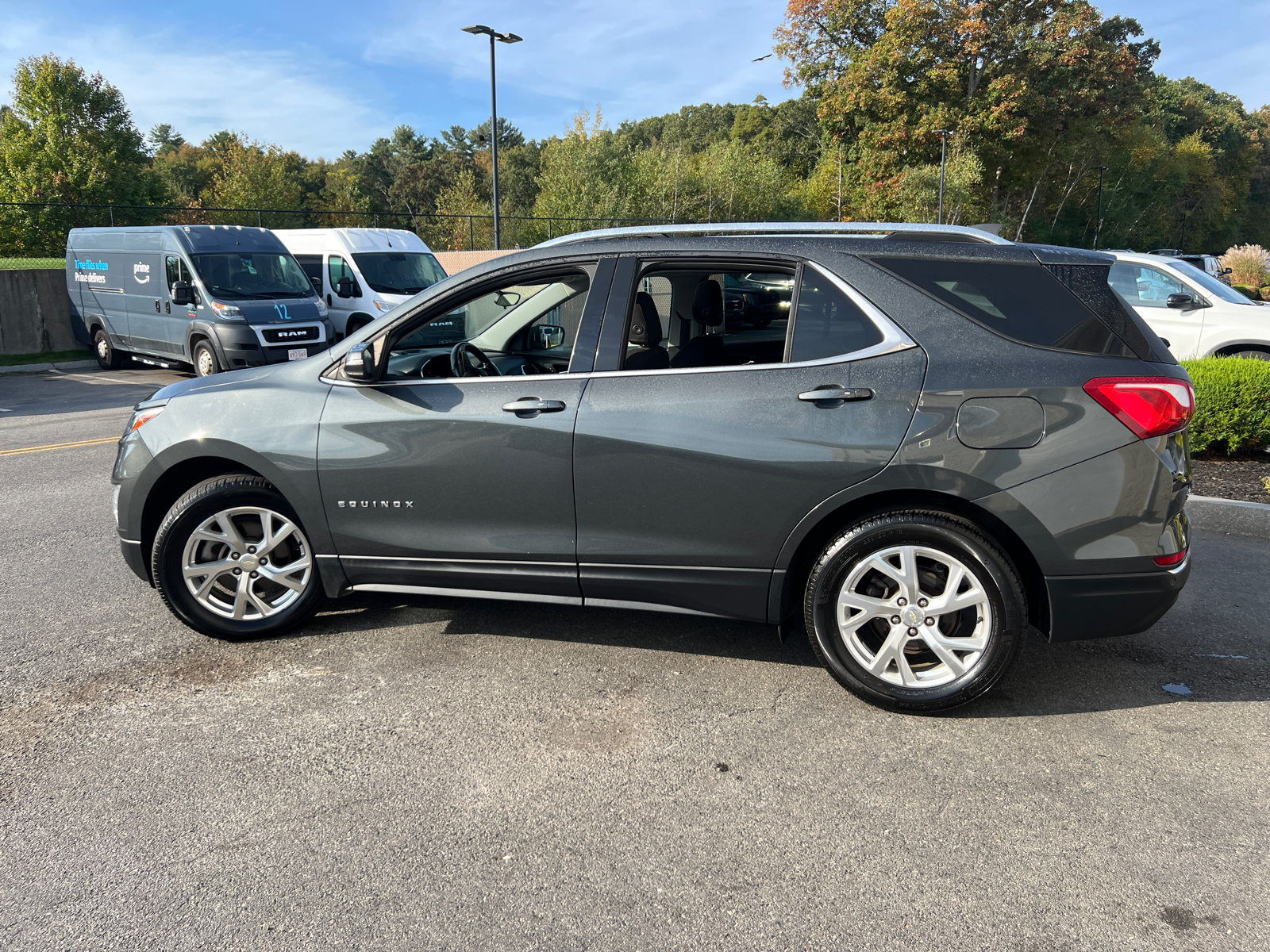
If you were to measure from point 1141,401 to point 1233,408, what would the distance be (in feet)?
17.7

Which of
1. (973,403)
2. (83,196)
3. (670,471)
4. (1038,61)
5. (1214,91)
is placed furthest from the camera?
(1214,91)

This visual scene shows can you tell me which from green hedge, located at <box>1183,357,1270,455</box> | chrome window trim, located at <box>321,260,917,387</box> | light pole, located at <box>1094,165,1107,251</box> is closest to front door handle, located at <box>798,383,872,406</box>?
chrome window trim, located at <box>321,260,917,387</box>

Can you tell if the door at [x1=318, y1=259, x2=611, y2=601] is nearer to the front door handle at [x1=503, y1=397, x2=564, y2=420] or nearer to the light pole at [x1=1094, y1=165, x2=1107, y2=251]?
the front door handle at [x1=503, y1=397, x2=564, y2=420]

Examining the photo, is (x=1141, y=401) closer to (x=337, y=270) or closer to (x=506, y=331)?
(x=506, y=331)

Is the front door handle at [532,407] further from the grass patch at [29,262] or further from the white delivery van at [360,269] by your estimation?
the grass patch at [29,262]

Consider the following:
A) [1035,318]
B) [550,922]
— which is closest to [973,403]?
[1035,318]

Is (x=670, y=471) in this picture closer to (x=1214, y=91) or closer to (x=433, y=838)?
(x=433, y=838)

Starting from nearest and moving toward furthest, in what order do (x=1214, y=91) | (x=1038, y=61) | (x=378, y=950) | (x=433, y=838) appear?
(x=378, y=950) → (x=433, y=838) → (x=1038, y=61) → (x=1214, y=91)

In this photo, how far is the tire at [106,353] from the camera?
16281mm

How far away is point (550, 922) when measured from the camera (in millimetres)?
2387

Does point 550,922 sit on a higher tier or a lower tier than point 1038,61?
lower

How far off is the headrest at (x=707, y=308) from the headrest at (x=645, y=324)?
211mm

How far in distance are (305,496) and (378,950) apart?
2189mm

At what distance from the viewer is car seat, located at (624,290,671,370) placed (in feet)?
12.2
